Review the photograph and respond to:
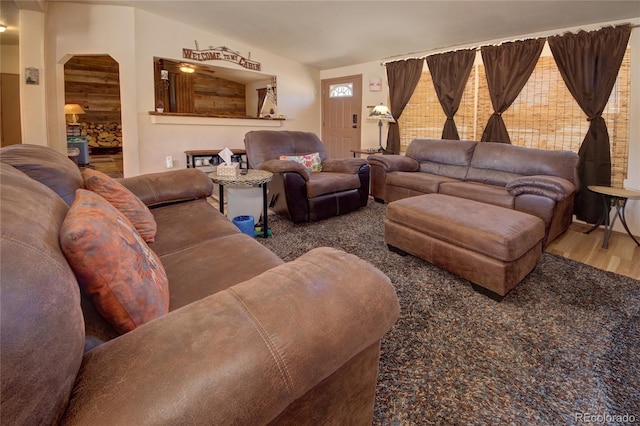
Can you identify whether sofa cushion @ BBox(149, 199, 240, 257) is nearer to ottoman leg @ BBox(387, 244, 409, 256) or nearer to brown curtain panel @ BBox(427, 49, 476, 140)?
ottoman leg @ BBox(387, 244, 409, 256)

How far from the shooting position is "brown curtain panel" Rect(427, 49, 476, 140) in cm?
459

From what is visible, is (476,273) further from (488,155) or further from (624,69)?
(624,69)

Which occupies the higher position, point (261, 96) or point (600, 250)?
point (261, 96)

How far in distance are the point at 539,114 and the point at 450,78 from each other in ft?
4.26

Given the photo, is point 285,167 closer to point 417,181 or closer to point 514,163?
point 417,181

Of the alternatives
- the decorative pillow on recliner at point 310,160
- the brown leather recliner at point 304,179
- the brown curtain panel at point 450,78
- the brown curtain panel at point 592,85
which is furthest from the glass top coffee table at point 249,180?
the brown curtain panel at point 592,85

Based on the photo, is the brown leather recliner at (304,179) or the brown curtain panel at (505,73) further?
the brown curtain panel at (505,73)

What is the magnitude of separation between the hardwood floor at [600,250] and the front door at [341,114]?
377 centimetres

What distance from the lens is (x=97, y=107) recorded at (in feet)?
24.9

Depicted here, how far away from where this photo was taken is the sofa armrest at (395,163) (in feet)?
14.2

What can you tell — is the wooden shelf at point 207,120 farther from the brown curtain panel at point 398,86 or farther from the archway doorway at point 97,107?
the archway doorway at point 97,107

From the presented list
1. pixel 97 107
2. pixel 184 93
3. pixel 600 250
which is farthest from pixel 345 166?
pixel 97 107

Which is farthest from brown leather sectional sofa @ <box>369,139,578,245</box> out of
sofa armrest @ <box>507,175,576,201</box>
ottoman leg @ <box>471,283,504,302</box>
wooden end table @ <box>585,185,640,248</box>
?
ottoman leg @ <box>471,283,504,302</box>

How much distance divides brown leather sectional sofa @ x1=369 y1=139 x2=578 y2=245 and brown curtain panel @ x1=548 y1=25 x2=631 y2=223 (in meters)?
0.47
